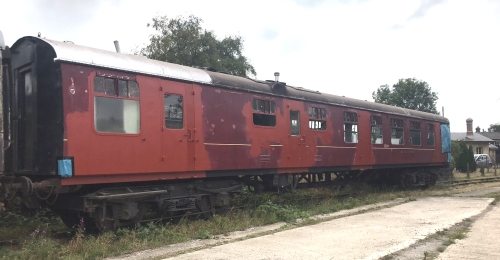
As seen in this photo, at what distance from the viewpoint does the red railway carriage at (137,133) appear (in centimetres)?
693

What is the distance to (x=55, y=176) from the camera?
6.89m

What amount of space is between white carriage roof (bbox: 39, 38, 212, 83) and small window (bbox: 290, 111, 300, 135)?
2846mm

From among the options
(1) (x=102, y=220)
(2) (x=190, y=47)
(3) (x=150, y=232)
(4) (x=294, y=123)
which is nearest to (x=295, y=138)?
(4) (x=294, y=123)

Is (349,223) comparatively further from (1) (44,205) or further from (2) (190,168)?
(1) (44,205)

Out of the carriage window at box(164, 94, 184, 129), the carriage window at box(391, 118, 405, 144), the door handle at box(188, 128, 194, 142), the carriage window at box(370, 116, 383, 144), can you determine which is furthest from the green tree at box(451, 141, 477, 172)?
the carriage window at box(164, 94, 184, 129)

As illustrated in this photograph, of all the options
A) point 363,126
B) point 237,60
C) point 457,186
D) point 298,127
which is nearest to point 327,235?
point 298,127

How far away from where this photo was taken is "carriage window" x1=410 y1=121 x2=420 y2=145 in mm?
16922

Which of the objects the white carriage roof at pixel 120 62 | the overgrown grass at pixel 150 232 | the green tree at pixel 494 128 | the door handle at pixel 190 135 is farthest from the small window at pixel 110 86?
the green tree at pixel 494 128

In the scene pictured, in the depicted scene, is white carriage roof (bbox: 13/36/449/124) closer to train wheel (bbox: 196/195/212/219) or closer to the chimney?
train wheel (bbox: 196/195/212/219)

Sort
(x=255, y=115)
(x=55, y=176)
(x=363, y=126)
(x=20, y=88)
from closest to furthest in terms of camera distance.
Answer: (x=55, y=176)
(x=20, y=88)
(x=255, y=115)
(x=363, y=126)

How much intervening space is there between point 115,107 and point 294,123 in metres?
5.16

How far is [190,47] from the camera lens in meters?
25.6

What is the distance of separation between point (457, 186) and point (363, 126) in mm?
8194

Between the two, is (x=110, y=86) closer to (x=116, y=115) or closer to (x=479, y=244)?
(x=116, y=115)
